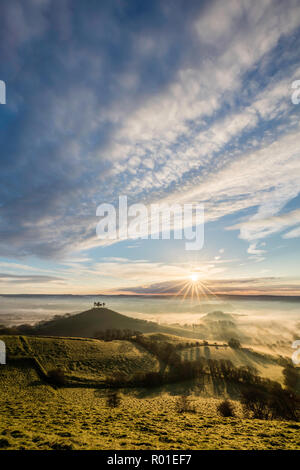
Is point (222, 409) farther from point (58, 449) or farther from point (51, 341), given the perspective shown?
point (51, 341)

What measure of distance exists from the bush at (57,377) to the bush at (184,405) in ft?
71.2

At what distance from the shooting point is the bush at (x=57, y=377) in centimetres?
3788

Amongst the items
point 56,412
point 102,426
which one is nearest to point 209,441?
point 102,426

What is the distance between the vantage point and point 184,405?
3222 cm

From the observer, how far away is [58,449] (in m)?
12.5

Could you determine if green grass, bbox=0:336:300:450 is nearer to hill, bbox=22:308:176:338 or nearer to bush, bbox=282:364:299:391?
bush, bbox=282:364:299:391

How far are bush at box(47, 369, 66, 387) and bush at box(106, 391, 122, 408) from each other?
9679 mm

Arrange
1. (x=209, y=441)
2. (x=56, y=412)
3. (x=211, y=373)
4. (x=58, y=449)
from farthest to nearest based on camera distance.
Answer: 1. (x=211, y=373)
2. (x=56, y=412)
3. (x=209, y=441)
4. (x=58, y=449)

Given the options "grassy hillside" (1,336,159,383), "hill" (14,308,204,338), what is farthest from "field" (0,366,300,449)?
"hill" (14,308,204,338)

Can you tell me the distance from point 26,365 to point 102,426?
35.3 metres

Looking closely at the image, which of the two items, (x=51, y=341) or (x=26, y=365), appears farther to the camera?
(x=51, y=341)

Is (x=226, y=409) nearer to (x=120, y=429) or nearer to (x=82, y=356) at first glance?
(x=120, y=429)

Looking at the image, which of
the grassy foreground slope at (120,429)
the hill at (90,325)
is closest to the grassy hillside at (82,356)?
the grassy foreground slope at (120,429)

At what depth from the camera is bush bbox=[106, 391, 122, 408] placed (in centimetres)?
3070
